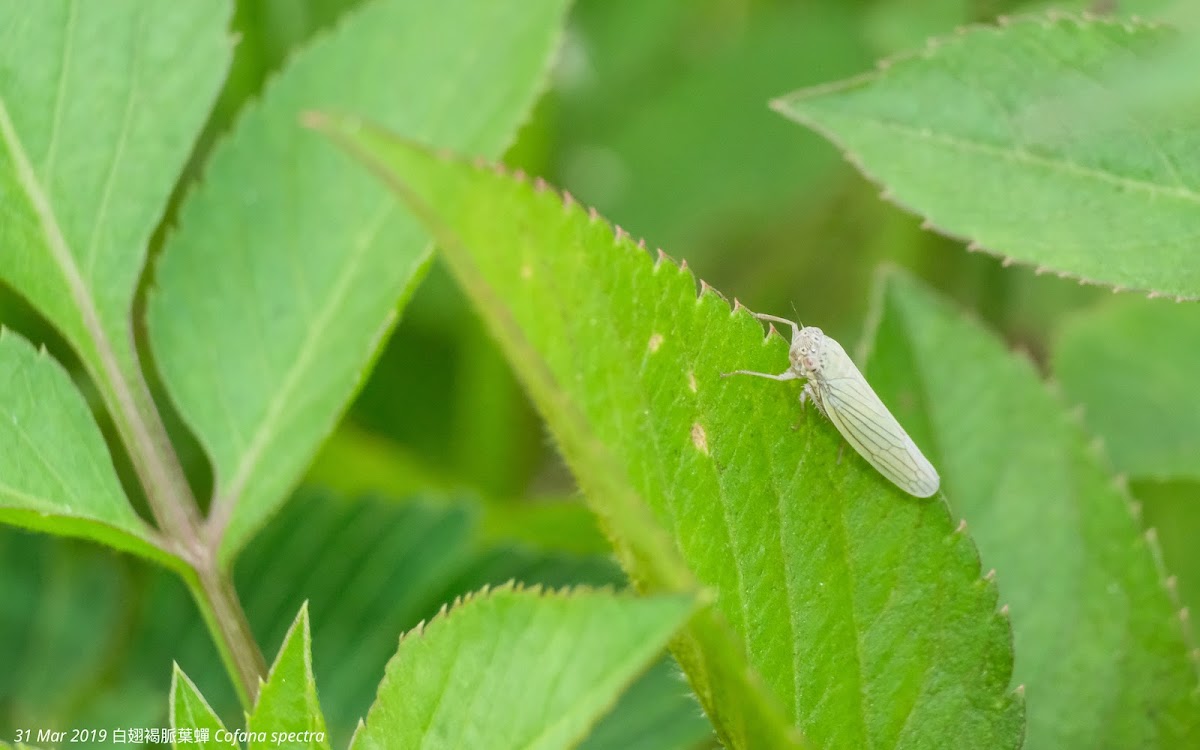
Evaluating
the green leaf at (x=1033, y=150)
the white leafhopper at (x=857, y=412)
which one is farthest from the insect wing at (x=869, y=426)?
the green leaf at (x=1033, y=150)

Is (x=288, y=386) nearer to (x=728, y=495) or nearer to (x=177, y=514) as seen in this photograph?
(x=177, y=514)

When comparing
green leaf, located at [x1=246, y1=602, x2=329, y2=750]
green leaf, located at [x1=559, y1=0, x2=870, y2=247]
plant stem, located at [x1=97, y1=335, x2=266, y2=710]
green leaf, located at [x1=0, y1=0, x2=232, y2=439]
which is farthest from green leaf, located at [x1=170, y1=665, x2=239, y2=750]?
green leaf, located at [x1=559, y1=0, x2=870, y2=247]

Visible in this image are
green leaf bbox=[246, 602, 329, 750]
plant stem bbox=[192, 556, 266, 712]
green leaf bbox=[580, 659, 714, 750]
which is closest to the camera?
green leaf bbox=[246, 602, 329, 750]

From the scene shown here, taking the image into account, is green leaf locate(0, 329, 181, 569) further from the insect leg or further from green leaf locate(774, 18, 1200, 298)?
green leaf locate(774, 18, 1200, 298)

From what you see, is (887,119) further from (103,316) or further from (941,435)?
(103,316)

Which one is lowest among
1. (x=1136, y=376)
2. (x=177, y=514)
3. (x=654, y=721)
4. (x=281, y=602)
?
(x=281, y=602)

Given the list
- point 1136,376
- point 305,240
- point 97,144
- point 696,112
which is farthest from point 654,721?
point 696,112
